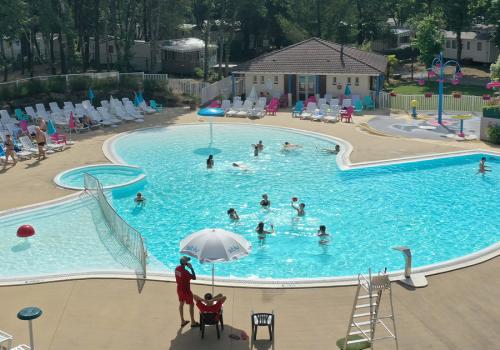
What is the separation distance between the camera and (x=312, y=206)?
72.5 ft

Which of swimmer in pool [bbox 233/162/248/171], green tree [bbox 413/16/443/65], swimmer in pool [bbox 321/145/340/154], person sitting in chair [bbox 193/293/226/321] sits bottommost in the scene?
person sitting in chair [bbox 193/293/226/321]

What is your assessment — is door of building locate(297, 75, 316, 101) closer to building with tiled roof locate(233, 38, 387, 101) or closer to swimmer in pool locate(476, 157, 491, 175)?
building with tiled roof locate(233, 38, 387, 101)

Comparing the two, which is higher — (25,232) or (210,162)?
(210,162)

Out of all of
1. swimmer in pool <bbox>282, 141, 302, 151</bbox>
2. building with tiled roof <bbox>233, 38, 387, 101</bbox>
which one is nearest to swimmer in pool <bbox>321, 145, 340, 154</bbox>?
swimmer in pool <bbox>282, 141, 302, 151</bbox>

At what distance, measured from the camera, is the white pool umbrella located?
12766mm

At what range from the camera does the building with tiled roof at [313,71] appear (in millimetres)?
38688

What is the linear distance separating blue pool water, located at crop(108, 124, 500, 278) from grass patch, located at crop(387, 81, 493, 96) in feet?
58.6

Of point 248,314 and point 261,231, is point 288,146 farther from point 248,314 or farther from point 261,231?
point 248,314

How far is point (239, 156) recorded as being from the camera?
2844 centimetres

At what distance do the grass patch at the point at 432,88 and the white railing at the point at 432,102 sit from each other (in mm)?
8180

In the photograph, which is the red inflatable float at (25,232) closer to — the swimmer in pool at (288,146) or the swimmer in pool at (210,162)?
the swimmer in pool at (210,162)

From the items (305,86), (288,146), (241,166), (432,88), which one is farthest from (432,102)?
(241,166)

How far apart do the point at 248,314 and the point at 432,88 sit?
3732 cm

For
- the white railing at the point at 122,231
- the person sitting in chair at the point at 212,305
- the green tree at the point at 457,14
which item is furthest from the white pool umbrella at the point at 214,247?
the green tree at the point at 457,14
